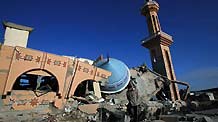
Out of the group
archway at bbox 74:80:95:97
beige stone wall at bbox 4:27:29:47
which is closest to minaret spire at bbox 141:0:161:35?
archway at bbox 74:80:95:97

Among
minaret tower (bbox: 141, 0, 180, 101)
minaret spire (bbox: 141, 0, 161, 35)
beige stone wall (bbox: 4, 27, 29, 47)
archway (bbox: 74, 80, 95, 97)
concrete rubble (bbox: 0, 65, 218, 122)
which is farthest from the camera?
minaret spire (bbox: 141, 0, 161, 35)

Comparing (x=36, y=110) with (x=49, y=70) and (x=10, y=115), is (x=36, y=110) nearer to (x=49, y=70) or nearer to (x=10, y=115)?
(x=10, y=115)

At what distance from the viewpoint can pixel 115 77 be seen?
1256cm

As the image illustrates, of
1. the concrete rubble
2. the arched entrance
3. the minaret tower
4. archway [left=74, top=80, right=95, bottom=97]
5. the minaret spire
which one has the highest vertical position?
the minaret spire

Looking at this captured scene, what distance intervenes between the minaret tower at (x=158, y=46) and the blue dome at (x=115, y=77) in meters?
10.4

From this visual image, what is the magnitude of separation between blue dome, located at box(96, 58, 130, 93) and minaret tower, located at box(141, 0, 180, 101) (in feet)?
34.2

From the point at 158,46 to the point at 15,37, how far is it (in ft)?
60.3

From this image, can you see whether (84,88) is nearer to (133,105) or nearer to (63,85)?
(63,85)

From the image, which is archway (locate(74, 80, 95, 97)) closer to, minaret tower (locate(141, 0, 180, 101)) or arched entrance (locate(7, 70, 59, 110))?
arched entrance (locate(7, 70, 59, 110))

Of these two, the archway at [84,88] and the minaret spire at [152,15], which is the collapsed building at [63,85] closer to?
the archway at [84,88]

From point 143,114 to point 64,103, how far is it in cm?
466

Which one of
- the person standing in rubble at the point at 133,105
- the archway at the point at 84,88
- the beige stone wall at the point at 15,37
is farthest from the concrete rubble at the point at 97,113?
the beige stone wall at the point at 15,37

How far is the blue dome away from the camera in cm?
1235

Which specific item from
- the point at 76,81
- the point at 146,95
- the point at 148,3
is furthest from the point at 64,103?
the point at 148,3
